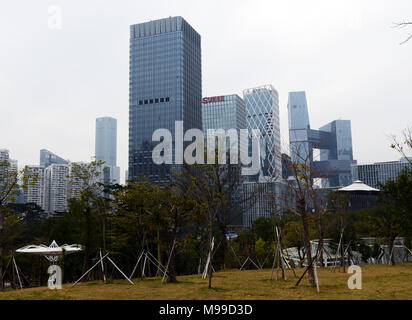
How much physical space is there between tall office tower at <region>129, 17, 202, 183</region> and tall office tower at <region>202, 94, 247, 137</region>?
59.5m

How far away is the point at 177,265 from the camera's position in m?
40.2

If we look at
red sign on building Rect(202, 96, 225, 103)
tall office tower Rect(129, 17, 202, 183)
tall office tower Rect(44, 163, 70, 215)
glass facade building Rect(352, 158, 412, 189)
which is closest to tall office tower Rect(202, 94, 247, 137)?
red sign on building Rect(202, 96, 225, 103)

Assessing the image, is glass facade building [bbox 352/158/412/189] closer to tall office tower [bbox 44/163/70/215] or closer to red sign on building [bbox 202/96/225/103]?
red sign on building [bbox 202/96/225/103]

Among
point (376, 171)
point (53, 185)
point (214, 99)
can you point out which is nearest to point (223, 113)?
point (214, 99)

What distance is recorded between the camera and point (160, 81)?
120 metres

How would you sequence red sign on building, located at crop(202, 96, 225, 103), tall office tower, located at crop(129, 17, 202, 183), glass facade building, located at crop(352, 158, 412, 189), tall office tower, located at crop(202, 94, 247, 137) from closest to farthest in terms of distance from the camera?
tall office tower, located at crop(129, 17, 202, 183) < glass facade building, located at crop(352, 158, 412, 189) < tall office tower, located at crop(202, 94, 247, 137) < red sign on building, located at crop(202, 96, 225, 103)

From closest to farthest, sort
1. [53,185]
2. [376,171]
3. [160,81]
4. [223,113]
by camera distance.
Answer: [53,185] → [160,81] → [376,171] → [223,113]

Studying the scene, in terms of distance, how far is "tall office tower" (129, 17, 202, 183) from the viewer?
117m

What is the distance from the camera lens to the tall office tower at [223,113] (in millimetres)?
185250

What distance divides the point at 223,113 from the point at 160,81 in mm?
71081

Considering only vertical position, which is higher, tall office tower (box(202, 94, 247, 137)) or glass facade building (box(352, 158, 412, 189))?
tall office tower (box(202, 94, 247, 137))

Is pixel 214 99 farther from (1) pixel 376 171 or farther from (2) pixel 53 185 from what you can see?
(2) pixel 53 185
